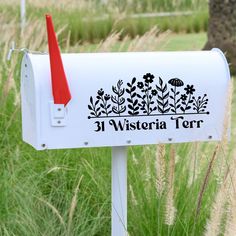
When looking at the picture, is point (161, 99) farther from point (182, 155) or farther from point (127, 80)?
point (182, 155)

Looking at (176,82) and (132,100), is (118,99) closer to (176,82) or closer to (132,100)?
(132,100)

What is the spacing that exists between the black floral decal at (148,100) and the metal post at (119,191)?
206mm

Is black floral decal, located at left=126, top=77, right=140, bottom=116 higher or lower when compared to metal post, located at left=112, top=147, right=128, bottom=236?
higher

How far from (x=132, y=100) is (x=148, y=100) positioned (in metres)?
0.05

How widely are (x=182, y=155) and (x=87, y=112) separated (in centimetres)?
102

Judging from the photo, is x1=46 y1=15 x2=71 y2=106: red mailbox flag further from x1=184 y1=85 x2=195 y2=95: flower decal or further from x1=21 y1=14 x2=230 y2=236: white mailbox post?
x1=184 y1=85 x2=195 y2=95: flower decal

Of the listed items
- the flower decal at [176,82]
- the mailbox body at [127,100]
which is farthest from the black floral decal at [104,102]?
the flower decal at [176,82]

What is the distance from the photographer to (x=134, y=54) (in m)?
2.63

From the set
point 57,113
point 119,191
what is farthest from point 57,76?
point 119,191

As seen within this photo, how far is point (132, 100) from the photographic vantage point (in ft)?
8.31

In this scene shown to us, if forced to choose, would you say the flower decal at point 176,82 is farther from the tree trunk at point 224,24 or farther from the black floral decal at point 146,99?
the tree trunk at point 224,24

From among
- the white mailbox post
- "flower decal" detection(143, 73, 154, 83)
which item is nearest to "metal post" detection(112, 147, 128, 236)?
the white mailbox post

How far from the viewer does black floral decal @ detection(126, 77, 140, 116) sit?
253 cm

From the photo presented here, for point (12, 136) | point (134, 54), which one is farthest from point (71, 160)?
point (134, 54)
